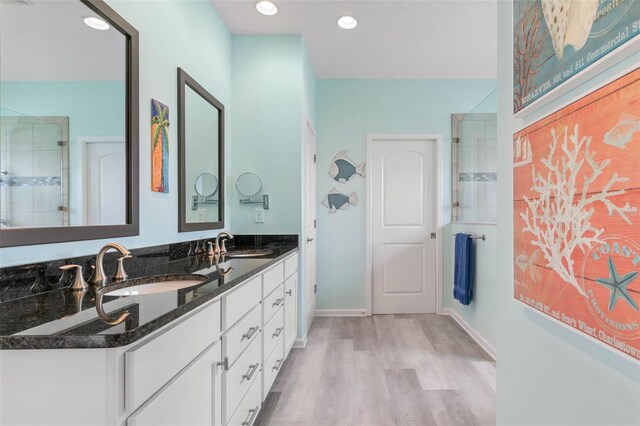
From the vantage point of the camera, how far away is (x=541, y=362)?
3.67 ft

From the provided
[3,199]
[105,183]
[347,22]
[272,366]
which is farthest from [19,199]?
[347,22]

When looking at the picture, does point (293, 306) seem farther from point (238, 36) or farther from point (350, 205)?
point (238, 36)

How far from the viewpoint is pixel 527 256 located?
1.16 m

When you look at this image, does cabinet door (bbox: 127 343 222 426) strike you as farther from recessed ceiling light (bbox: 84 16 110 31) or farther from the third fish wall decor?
the third fish wall decor

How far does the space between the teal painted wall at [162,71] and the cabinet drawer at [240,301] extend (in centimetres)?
58

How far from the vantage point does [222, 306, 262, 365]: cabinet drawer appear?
4.55 ft

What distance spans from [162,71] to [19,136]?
Result: 3.23 feet

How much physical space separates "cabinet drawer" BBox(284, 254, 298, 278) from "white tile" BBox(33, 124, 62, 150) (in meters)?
1.55

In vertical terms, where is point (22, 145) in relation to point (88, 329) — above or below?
above

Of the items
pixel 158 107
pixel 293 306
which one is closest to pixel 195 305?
pixel 158 107

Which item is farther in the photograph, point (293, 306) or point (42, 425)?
point (293, 306)

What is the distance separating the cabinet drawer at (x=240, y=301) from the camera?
1.36 meters

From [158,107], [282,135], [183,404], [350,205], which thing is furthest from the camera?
[350,205]

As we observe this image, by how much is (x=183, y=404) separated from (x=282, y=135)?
2.32 m
